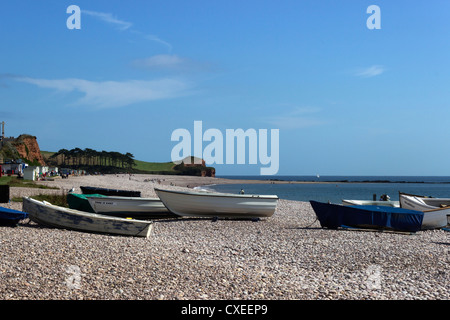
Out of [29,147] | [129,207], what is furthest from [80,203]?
[29,147]

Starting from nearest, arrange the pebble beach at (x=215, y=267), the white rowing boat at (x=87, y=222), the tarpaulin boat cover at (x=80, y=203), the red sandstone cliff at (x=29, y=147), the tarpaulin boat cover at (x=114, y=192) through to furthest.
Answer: the pebble beach at (x=215, y=267), the white rowing boat at (x=87, y=222), the tarpaulin boat cover at (x=80, y=203), the tarpaulin boat cover at (x=114, y=192), the red sandstone cliff at (x=29, y=147)

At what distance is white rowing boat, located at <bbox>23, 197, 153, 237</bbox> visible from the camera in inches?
609

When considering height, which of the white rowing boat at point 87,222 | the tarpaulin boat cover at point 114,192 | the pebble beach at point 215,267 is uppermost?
the tarpaulin boat cover at point 114,192

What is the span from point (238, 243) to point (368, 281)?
232 inches

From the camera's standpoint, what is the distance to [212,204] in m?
22.5

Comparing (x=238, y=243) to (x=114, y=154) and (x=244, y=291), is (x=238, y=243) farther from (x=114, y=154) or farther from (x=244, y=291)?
(x=114, y=154)

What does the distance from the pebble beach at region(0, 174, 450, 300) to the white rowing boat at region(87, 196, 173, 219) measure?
3879 mm

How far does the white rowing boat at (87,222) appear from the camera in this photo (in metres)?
15.5

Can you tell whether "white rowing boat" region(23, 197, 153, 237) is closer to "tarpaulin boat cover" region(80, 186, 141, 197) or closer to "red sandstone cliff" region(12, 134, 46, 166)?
"tarpaulin boat cover" region(80, 186, 141, 197)

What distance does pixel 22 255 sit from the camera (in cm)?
1101

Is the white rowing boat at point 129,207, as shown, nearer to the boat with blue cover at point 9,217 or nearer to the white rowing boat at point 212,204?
the white rowing boat at point 212,204

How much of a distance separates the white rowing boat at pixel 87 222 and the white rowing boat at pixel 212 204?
654 centimetres

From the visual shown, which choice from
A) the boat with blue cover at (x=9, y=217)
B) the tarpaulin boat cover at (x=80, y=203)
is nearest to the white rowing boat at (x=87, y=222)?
the boat with blue cover at (x=9, y=217)
